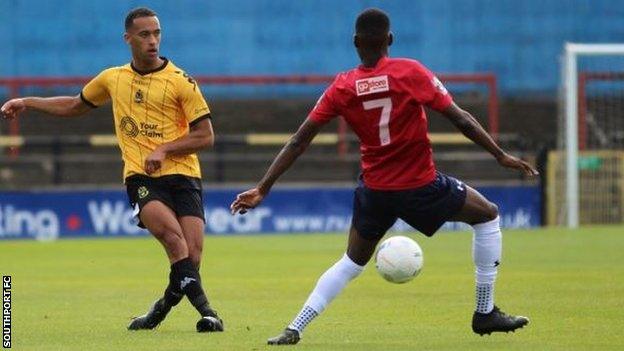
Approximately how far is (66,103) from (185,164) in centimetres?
113

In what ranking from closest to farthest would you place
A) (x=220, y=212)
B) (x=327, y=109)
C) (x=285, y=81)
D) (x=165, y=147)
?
(x=327, y=109) < (x=165, y=147) < (x=220, y=212) < (x=285, y=81)

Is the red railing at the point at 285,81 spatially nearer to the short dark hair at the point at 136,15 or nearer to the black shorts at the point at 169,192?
the black shorts at the point at 169,192

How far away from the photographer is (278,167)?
1053cm

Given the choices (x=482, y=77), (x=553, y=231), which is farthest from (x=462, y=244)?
(x=482, y=77)

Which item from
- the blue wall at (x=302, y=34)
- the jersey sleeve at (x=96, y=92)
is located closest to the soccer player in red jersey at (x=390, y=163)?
the jersey sleeve at (x=96, y=92)

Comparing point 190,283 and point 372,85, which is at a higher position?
point 372,85

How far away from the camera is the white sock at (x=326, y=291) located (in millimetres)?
10742

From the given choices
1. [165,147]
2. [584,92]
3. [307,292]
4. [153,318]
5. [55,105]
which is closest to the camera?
[165,147]

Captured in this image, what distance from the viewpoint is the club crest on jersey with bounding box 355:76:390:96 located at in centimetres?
1039

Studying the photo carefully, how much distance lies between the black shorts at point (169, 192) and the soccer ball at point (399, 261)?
145 centimetres

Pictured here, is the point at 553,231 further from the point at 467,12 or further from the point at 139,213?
the point at 139,213

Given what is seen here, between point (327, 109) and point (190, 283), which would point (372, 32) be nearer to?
point (327, 109)

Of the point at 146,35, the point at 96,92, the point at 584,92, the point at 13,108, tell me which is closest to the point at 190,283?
the point at 96,92

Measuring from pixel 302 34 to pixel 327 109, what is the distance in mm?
23566
